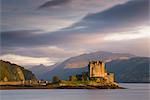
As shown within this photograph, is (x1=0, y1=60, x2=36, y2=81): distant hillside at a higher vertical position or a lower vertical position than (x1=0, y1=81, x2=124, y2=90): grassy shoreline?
higher

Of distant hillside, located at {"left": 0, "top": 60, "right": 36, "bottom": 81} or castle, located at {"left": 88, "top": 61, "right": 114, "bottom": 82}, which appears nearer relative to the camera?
castle, located at {"left": 88, "top": 61, "right": 114, "bottom": 82}

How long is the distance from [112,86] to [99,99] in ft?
176

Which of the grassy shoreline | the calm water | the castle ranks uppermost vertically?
the castle

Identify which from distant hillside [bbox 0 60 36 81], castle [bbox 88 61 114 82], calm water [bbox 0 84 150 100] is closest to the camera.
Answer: calm water [bbox 0 84 150 100]

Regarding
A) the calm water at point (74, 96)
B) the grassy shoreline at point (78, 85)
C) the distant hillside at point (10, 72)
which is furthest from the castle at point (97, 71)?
the distant hillside at point (10, 72)

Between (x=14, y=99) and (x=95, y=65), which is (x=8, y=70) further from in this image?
(x=14, y=99)

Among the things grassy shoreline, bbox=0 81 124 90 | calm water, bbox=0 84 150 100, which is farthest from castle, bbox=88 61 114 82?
calm water, bbox=0 84 150 100

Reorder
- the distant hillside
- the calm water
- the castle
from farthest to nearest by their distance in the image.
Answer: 1. the distant hillside
2. the castle
3. the calm water

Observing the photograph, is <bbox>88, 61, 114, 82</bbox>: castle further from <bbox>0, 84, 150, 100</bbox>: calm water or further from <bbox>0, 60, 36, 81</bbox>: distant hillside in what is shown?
<bbox>0, 60, 36, 81</bbox>: distant hillside

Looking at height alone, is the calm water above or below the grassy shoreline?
below

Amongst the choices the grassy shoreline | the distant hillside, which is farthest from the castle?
the distant hillside

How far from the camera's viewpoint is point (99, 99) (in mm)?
79812

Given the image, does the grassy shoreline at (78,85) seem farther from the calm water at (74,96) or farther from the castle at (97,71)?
the calm water at (74,96)

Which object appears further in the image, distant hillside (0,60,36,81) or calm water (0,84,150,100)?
distant hillside (0,60,36,81)
